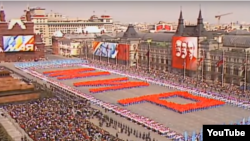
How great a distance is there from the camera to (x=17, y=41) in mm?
116375

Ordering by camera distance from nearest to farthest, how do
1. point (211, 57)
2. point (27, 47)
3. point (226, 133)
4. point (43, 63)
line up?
point (226, 133), point (211, 57), point (43, 63), point (27, 47)

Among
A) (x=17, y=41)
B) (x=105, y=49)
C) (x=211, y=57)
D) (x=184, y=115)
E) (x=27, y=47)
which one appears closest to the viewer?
(x=184, y=115)

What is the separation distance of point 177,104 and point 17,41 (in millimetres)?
78282

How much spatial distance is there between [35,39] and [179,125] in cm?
8852

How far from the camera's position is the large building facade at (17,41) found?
115m

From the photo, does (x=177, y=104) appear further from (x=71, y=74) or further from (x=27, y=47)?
(x=27, y=47)

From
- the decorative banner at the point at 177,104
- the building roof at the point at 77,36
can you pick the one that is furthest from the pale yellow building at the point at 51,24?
the decorative banner at the point at 177,104

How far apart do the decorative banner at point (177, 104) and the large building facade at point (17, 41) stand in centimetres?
7073

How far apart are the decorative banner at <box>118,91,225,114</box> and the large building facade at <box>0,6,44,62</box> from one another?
232 feet

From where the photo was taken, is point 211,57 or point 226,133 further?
point 211,57

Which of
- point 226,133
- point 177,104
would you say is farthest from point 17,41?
point 226,133

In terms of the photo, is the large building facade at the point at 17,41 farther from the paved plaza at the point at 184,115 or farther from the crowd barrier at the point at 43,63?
the paved plaza at the point at 184,115

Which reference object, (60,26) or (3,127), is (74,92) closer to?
(3,127)

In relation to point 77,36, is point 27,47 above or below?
below
